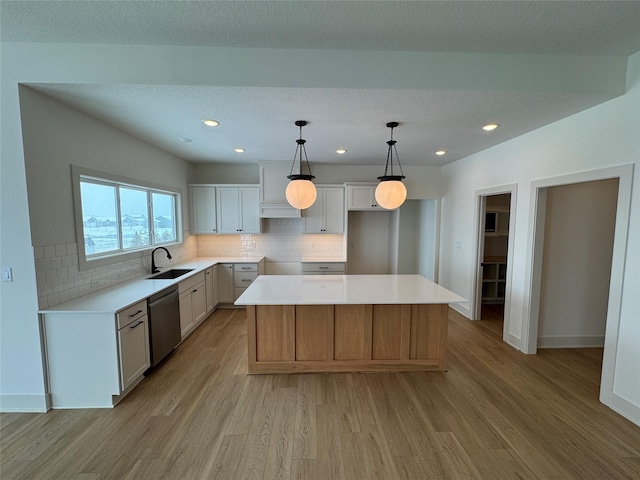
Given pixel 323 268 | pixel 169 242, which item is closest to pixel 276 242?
pixel 323 268

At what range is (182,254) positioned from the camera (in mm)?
4453

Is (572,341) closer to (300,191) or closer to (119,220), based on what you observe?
(300,191)

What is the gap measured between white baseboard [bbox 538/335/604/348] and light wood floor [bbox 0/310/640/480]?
418mm

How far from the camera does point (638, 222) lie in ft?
6.75

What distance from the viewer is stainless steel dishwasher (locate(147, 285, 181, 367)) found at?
2697 millimetres

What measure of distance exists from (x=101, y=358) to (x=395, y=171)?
483 centimetres

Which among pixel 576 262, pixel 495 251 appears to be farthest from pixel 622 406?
pixel 495 251

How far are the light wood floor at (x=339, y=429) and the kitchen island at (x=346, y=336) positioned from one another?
0.14 metres

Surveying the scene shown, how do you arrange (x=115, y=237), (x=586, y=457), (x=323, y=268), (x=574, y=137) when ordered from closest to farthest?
1. (x=586, y=457)
2. (x=574, y=137)
3. (x=115, y=237)
4. (x=323, y=268)

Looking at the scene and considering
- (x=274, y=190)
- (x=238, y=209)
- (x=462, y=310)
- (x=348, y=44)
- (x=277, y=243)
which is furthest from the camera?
(x=277, y=243)

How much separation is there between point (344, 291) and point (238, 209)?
9.43 feet

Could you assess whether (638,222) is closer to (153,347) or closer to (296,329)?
(296,329)

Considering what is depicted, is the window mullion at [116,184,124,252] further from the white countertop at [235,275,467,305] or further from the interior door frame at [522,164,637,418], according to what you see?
the interior door frame at [522,164,637,418]

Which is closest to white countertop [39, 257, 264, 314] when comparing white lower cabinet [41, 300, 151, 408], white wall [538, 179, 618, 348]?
white lower cabinet [41, 300, 151, 408]
